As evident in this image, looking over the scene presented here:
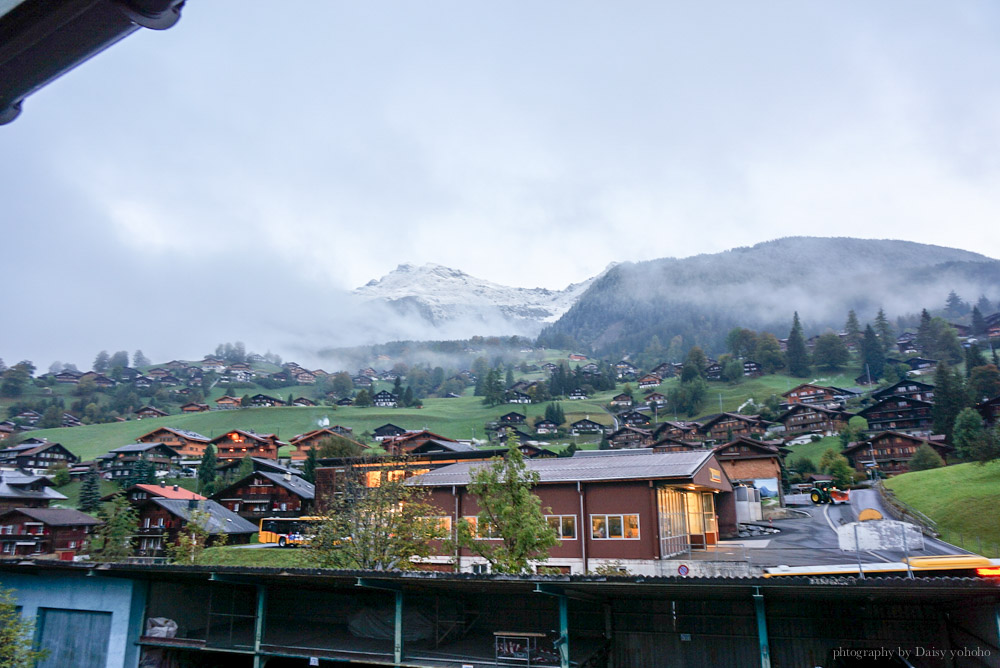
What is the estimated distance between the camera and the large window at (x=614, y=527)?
28.0 m

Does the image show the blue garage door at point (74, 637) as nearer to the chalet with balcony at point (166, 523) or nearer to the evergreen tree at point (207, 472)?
the chalet with balcony at point (166, 523)

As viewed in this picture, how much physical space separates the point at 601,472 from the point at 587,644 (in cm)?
1400

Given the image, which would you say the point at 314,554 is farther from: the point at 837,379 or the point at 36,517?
the point at 837,379

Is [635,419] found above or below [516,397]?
below

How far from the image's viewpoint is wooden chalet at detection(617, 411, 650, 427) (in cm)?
11853

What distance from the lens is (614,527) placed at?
2838cm

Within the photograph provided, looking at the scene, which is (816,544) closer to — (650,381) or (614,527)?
(614,527)

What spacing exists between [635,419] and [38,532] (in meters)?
91.5

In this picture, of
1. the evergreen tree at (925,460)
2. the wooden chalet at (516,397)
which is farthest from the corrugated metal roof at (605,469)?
the wooden chalet at (516,397)

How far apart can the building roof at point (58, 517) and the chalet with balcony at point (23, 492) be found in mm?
5603

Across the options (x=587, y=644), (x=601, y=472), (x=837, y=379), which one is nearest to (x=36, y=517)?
(x=601, y=472)

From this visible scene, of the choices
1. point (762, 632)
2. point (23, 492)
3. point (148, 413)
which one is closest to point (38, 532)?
point (23, 492)

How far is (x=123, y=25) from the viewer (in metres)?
2.56

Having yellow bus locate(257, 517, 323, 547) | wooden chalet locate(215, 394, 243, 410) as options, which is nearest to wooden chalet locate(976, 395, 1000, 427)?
yellow bus locate(257, 517, 323, 547)
